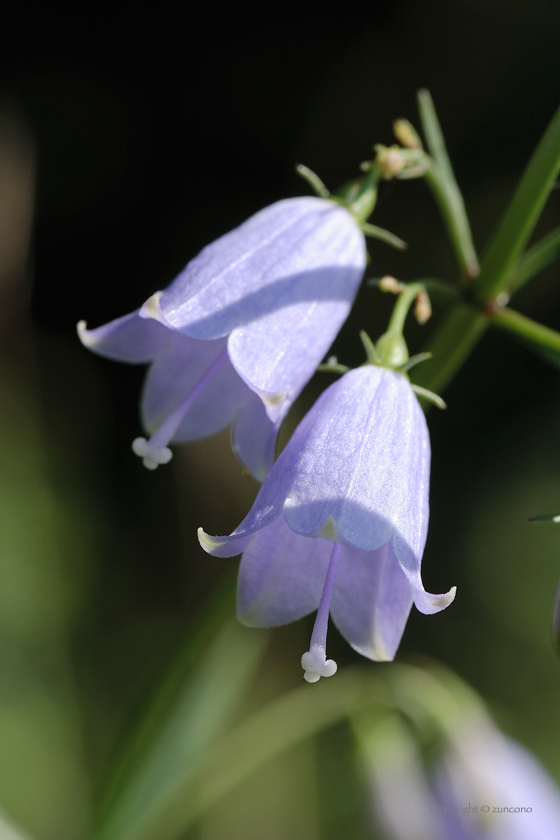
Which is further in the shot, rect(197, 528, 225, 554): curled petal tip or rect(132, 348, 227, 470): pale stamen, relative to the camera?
rect(132, 348, 227, 470): pale stamen

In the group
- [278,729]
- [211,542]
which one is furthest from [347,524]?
[278,729]

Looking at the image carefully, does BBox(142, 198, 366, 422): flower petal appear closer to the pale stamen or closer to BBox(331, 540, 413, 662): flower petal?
the pale stamen

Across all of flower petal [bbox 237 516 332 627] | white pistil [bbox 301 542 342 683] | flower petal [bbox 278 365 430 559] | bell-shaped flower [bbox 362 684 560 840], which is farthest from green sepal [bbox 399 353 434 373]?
bell-shaped flower [bbox 362 684 560 840]

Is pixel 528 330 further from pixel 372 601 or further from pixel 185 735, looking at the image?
pixel 185 735

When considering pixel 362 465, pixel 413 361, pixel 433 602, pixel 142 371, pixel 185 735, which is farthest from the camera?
pixel 142 371

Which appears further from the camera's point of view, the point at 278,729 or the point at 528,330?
the point at 278,729

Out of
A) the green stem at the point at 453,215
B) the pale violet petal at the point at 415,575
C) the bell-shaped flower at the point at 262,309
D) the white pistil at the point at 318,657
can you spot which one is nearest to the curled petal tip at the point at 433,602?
the pale violet petal at the point at 415,575

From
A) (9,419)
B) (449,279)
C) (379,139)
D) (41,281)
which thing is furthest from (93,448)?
(379,139)
